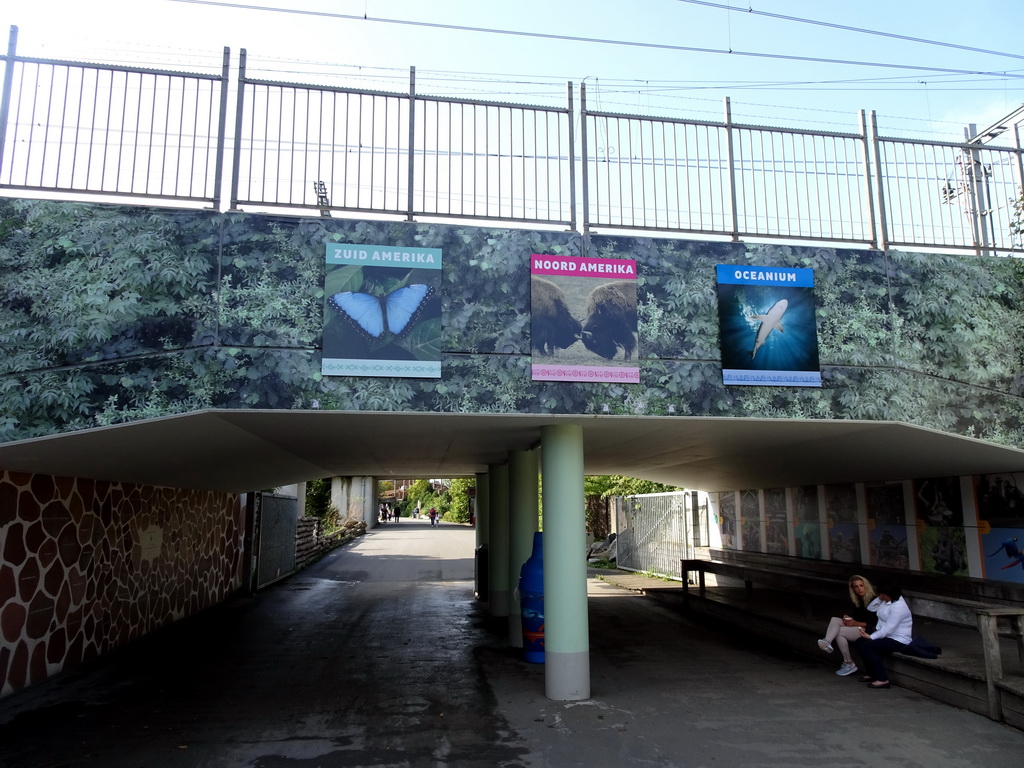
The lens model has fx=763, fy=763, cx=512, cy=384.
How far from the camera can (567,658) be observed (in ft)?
A: 25.3

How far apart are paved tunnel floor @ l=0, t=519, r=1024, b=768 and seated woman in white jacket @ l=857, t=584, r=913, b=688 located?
23cm

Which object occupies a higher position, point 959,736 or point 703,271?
point 703,271

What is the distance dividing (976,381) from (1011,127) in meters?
3.51

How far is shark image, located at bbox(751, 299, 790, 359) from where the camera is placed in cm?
790

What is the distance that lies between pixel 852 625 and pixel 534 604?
362cm

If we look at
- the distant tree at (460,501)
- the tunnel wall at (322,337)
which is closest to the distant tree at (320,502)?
the distant tree at (460,501)

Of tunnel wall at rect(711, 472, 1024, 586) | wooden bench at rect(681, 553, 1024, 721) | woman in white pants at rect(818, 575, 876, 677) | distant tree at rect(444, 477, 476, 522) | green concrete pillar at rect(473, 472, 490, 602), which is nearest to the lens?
wooden bench at rect(681, 553, 1024, 721)

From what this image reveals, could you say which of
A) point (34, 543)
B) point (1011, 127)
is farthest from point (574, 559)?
point (1011, 127)

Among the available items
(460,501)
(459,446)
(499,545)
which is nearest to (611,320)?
(459,446)

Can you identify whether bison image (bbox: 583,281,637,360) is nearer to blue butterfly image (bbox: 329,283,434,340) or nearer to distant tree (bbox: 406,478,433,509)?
blue butterfly image (bbox: 329,283,434,340)

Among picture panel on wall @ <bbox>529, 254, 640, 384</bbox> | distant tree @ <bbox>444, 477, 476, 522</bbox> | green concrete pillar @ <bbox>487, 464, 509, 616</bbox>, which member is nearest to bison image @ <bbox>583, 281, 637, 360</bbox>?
picture panel on wall @ <bbox>529, 254, 640, 384</bbox>

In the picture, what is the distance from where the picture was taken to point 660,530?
20766 mm

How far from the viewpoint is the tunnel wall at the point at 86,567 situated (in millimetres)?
8008

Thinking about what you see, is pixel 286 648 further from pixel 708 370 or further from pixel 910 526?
pixel 910 526
